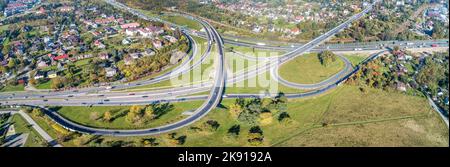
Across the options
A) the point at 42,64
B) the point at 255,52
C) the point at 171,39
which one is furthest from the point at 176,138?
the point at 171,39

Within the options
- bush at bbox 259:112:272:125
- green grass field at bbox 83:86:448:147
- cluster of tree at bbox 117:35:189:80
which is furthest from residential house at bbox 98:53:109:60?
bush at bbox 259:112:272:125

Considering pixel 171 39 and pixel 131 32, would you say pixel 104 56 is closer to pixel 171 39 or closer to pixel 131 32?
pixel 171 39

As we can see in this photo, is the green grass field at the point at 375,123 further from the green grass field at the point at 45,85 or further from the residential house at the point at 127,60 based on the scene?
the green grass field at the point at 45,85

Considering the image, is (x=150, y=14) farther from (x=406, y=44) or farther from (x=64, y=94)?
(x=406, y=44)

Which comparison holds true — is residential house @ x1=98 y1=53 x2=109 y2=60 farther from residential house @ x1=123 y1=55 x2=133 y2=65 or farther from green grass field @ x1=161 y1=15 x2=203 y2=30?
green grass field @ x1=161 y1=15 x2=203 y2=30

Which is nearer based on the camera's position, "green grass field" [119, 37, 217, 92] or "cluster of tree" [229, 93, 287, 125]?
"cluster of tree" [229, 93, 287, 125]

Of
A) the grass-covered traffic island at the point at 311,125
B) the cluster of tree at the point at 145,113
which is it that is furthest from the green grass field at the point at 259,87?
the cluster of tree at the point at 145,113
